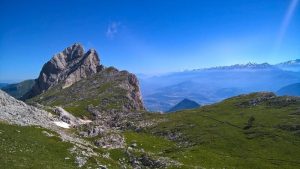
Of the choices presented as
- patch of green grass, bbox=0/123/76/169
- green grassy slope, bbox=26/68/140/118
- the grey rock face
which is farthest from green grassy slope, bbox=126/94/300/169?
green grassy slope, bbox=26/68/140/118

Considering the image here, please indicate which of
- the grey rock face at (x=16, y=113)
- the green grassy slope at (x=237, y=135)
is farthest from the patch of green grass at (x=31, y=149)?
the green grassy slope at (x=237, y=135)

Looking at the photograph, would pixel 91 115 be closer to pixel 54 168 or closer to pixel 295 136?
pixel 295 136

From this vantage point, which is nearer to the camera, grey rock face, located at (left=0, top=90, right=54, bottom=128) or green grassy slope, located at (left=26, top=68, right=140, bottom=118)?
grey rock face, located at (left=0, top=90, right=54, bottom=128)

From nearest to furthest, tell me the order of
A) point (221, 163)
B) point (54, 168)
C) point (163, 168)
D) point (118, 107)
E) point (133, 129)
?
point (54, 168) → point (163, 168) → point (221, 163) → point (133, 129) → point (118, 107)

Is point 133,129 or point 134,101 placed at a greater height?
point 134,101

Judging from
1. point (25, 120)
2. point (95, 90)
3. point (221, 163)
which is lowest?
point (221, 163)

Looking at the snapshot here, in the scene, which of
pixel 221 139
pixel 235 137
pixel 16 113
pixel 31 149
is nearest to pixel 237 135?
pixel 235 137

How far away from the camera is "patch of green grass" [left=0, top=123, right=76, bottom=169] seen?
4322 centimetres

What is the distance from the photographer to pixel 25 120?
228ft

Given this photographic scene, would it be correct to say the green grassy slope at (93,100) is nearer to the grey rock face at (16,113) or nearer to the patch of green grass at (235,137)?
the patch of green grass at (235,137)

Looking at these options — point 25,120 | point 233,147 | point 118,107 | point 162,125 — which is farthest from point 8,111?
point 118,107

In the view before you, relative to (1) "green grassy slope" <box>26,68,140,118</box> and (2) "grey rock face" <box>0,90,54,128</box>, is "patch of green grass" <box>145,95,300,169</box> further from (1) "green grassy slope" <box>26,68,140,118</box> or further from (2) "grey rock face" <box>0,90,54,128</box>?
(1) "green grassy slope" <box>26,68,140,118</box>

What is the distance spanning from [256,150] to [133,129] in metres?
50.8

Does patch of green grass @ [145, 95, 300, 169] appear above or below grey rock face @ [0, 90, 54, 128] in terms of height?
below
